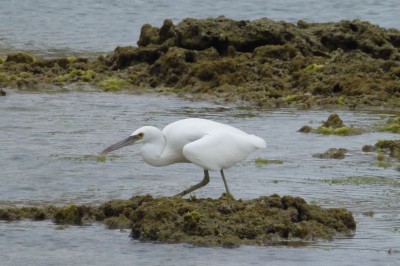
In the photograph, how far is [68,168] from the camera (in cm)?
1396

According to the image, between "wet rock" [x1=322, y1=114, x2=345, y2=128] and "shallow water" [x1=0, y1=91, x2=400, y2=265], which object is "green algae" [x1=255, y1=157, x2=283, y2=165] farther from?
"wet rock" [x1=322, y1=114, x2=345, y2=128]

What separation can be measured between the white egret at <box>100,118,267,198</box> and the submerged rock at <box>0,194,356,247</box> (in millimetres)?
408

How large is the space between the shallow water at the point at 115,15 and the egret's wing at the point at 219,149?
14607 mm

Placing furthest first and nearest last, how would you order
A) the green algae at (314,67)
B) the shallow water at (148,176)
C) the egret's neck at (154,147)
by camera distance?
the green algae at (314,67)
the egret's neck at (154,147)
the shallow water at (148,176)

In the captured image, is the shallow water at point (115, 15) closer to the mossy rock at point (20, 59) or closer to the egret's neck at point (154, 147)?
the mossy rock at point (20, 59)

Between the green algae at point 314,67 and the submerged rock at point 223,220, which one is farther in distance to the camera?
the green algae at point 314,67

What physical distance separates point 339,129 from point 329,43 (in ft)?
19.5

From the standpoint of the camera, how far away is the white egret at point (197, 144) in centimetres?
1095

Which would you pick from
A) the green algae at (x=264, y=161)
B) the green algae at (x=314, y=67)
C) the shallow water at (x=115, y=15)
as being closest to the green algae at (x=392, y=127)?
the green algae at (x=264, y=161)

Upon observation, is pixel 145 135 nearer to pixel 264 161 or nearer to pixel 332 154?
pixel 264 161

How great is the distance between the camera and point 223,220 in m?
10.5

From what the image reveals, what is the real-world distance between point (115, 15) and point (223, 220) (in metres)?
22.9

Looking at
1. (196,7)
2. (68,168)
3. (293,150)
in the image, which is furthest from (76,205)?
(196,7)

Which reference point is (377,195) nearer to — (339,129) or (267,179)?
(267,179)
